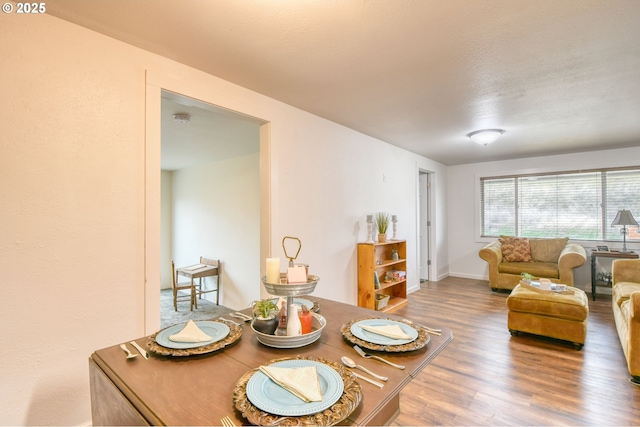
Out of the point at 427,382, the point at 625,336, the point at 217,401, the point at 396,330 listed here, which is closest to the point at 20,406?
the point at 217,401

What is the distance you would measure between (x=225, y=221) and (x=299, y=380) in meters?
4.10

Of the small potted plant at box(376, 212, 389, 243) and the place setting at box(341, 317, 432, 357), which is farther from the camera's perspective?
the small potted plant at box(376, 212, 389, 243)

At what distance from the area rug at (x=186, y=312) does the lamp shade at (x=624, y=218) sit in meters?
5.76

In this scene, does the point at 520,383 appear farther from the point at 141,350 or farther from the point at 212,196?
the point at 212,196

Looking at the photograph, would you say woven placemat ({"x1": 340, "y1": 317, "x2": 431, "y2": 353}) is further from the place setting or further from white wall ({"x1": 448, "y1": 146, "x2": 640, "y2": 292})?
white wall ({"x1": 448, "y1": 146, "x2": 640, "y2": 292})

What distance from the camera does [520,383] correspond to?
87.3 inches

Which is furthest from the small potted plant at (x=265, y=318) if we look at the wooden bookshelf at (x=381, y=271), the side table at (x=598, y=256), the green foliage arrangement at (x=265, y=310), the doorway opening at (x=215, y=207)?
the side table at (x=598, y=256)

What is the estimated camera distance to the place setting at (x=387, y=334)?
1.08 m

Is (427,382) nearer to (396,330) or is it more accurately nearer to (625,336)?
(396,330)

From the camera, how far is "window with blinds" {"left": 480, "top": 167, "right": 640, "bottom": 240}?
184 inches

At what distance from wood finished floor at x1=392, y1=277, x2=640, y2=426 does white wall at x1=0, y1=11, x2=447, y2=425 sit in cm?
182

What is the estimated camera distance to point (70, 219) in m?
1.61

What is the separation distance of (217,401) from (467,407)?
1.86m

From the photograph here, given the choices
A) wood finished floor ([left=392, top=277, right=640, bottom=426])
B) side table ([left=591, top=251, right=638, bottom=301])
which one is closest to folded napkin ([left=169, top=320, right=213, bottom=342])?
wood finished floor ([left=392, top=277, right=640, bottom=426])
